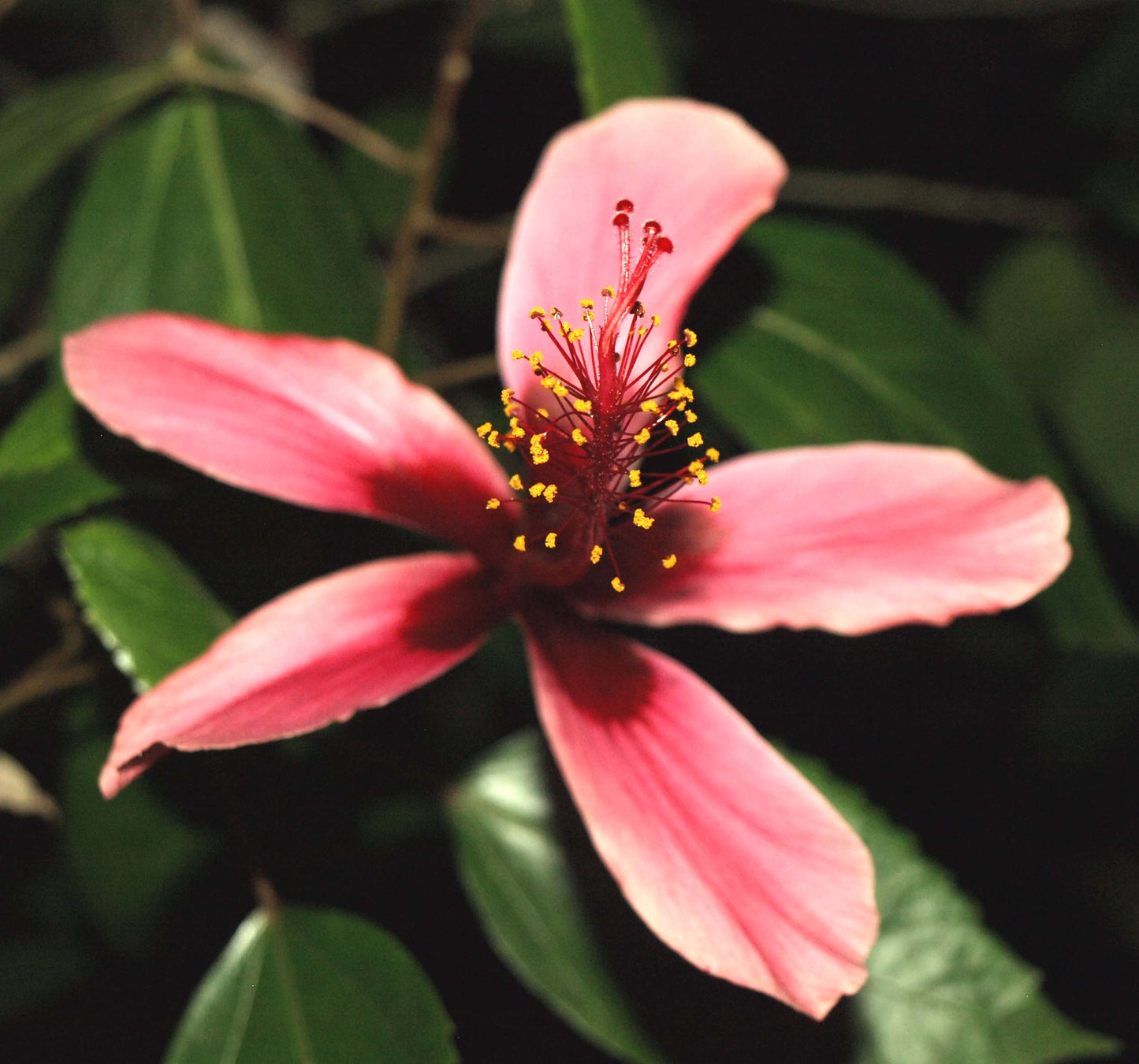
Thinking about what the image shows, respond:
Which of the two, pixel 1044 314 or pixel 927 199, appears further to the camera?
pixel 1044 314

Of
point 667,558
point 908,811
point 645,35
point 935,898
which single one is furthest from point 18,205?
point 908,811

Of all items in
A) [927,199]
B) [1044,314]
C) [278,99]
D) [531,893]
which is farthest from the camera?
[1044,314]

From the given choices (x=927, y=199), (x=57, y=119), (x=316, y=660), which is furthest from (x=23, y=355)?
(x=927, y=199)

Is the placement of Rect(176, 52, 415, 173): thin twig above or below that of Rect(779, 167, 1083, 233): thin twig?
above

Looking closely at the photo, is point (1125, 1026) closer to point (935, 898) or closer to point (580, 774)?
point (935, 898)

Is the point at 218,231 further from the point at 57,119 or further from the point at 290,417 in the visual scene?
the point at 290,417

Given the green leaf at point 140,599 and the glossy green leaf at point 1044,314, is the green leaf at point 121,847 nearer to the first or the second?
the green leaf at point 140,599

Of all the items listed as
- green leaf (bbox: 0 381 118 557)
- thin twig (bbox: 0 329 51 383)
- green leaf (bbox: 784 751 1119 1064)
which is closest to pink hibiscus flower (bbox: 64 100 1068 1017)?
green leaf (bbox: 0 381 118 557)

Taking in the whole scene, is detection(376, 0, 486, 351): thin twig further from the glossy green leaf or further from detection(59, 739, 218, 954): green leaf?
the glossy green leaf
